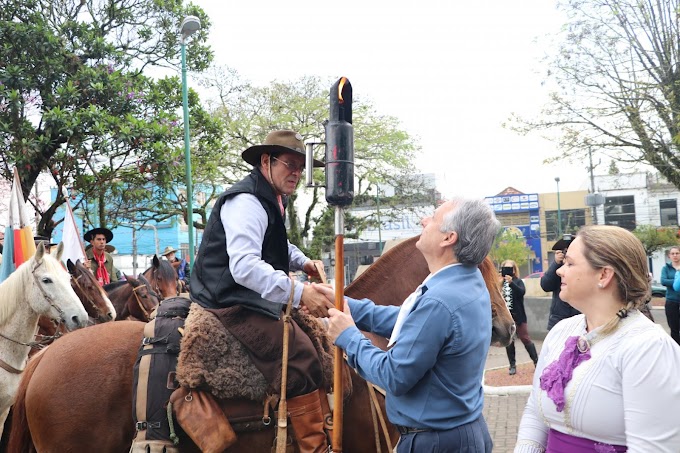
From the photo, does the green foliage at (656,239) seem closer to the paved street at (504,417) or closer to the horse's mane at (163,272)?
the paved street at (504,417)

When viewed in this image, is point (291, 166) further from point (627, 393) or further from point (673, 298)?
point (673, 298)

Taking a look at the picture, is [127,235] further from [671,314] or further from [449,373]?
[449,373]

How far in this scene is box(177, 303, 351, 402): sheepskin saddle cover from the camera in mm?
3525

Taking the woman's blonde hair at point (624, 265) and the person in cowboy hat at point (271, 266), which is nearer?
the woman's blonde hair at point (624, 265)

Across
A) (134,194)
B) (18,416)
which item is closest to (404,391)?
(18,416)

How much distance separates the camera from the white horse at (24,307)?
17.7 ft

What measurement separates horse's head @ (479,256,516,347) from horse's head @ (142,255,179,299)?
6.64 metres

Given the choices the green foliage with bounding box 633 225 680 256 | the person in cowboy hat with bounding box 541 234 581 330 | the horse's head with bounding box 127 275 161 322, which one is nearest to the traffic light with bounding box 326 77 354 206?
the person in cowboy hat with bounding box 541 234 581 330

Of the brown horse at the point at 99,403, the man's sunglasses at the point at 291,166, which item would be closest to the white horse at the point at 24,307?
the brown horse at the point at 99,403

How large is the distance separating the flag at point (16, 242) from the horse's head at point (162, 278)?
2239 millimetres

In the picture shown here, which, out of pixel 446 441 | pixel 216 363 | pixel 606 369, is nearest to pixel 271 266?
pixel 216 363

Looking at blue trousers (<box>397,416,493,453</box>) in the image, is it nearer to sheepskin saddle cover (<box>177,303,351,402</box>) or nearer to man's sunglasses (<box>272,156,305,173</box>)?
sheepskin saddle cover (<box>177,303,351,402</box>)

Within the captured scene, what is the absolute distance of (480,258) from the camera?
264 cm

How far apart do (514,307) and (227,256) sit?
8665 millimetres
